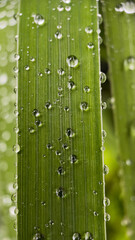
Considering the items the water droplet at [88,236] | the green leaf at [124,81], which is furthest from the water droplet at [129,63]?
the water droplet at [88,236]

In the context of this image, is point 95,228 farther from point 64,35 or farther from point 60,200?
point 64,35

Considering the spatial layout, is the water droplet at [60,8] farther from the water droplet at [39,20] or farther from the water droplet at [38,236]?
the water droplet at [38,236]

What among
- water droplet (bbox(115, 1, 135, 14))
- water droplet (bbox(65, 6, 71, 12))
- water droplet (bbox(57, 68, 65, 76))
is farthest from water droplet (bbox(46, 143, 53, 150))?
water droplet (bbox(115, 1, 135, 14))

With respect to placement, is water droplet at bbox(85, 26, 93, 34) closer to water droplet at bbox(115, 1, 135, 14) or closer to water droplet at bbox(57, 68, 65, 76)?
water droplet at bbox(57, 68, 65, 76)

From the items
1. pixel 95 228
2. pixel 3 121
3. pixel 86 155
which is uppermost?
pixel 3 121

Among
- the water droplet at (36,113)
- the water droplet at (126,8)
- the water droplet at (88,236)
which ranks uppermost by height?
the water droplet at (126,8)

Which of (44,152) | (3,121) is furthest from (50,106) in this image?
(3,121)
